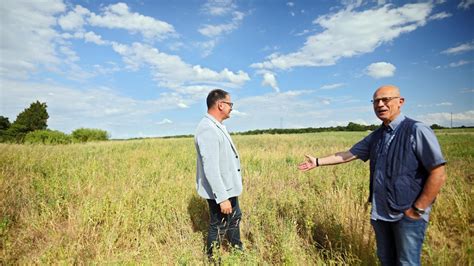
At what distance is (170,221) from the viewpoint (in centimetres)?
479

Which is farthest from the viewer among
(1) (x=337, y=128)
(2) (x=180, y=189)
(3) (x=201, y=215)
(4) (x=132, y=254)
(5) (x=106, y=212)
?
(1) (x=337, y=128)

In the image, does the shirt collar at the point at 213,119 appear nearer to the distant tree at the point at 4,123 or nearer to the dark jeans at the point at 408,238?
the dark jeans at the point at 408,238

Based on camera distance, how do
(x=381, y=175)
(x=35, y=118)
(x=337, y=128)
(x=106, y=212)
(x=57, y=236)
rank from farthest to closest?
(x=337, y=128), (x=35, y=118), (x=106, y=212), (x=57, y=236), (x=381, y=175)

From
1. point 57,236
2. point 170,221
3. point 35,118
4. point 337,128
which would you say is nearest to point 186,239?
point 170,221

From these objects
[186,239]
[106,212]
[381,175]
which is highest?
[381,175]

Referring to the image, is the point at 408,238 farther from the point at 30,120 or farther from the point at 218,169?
the point at 30,120

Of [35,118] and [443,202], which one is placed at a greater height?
[35,118]

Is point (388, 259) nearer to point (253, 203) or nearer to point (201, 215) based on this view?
point (253, 203)

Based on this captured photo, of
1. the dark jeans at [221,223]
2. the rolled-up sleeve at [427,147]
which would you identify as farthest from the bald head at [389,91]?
the dark jeans at [221,223]

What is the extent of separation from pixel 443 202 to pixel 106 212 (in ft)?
20.1

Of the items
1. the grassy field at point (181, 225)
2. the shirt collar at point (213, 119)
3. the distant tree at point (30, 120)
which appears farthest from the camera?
the distant tree at point (30, 120)

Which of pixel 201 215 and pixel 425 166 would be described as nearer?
pixel 425 166

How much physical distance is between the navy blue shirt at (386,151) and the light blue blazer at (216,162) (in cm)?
163

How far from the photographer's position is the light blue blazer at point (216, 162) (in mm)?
3172
